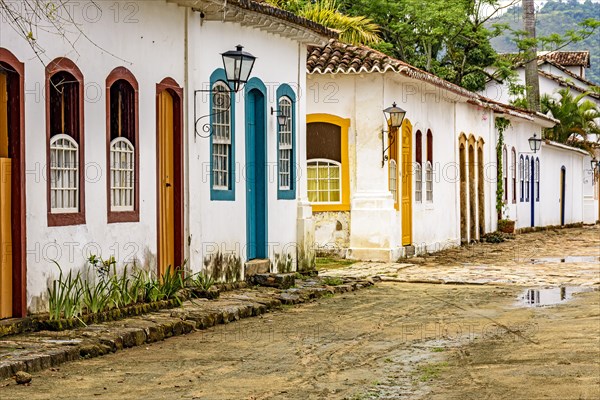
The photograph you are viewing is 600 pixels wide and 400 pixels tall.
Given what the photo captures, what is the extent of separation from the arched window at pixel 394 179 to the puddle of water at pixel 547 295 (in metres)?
6.00

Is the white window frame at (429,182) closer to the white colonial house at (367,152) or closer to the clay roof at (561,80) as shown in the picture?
the white colonial house at (367,152)

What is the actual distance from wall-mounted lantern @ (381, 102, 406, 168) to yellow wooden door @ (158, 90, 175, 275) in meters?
7.67

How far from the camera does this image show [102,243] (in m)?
12.2

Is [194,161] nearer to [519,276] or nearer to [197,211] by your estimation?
[197,211]

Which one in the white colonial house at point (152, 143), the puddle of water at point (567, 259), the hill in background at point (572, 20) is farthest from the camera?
the hill in background at point (572, 20)

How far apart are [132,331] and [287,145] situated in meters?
7.27

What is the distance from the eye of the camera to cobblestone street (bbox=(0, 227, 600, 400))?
816cm

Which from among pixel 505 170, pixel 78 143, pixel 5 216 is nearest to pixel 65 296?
pixel 5 216

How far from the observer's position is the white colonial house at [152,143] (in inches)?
424

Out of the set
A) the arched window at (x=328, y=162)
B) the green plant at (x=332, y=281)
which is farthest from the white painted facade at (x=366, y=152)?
the green plant at (x=332, y=281)

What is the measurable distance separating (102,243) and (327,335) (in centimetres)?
272

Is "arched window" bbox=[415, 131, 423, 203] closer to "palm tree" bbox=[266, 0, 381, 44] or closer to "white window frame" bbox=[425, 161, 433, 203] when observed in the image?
"white window frame" bbox=[425, 161, 433, 203]

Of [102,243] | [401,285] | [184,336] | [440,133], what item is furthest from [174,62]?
[440,133]

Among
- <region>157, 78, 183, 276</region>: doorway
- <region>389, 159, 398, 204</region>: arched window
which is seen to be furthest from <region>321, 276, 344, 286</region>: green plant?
<region>389, 159, 398, 204</region>: arched window
